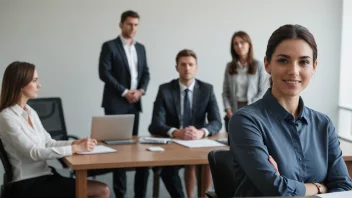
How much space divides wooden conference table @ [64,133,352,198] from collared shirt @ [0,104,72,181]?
136 mm

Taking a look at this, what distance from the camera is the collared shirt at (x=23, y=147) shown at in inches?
139

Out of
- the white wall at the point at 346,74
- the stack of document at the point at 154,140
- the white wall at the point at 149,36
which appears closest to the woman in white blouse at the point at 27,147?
the stack of document at the point at 154,140

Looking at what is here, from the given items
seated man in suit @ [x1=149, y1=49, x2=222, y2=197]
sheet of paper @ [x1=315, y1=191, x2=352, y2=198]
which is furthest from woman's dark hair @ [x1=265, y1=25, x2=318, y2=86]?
seated man in suit @ [x1=149, y1=49, x2=222, y2=197]

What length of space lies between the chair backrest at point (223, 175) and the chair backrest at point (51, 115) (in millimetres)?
2393

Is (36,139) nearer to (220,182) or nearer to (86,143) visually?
(86,143)

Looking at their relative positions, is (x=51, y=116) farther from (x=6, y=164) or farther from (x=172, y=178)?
(x=6, y=164)

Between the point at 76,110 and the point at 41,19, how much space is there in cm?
109

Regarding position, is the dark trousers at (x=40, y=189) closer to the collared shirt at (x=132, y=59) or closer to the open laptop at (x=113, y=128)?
the open laptop at (x=113, y=128)

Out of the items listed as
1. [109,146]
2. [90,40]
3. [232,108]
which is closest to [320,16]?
[232,108]

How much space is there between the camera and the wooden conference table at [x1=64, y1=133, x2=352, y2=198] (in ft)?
11.0

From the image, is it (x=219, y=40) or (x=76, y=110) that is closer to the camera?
(x=76, y=110)

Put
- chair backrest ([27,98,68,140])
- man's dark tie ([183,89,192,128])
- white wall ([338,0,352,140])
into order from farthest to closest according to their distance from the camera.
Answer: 1. white wall ([338,0,352,140])
2. chair backrest ([27,98,68,140])
3. man's dark tie ([183,89,192,128])

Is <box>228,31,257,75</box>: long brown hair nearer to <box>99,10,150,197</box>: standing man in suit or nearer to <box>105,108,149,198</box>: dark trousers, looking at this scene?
<box>99,10,150,197</box>: standing man in suit

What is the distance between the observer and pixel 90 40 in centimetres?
640
